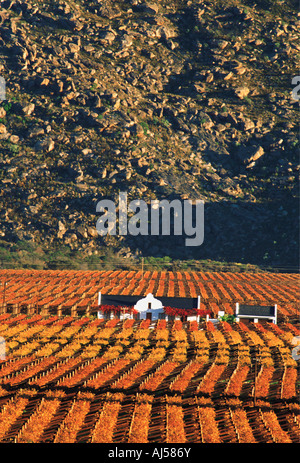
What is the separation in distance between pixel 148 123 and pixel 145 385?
193 feet

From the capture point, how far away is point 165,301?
39.7 m

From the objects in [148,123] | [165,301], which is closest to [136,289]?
[165,301]

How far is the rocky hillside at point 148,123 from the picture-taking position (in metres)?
65.4

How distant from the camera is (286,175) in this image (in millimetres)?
72375

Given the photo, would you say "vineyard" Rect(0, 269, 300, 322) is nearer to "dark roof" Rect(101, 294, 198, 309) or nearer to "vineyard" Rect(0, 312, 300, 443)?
"dark roof" Rect(101, 294, 198, 309)

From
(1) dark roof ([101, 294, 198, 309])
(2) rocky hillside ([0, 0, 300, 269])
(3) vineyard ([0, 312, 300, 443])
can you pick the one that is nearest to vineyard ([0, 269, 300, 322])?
(1) dark roof ([101, 294, 198, 309])

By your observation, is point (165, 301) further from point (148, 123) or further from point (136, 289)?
point (148, 123)

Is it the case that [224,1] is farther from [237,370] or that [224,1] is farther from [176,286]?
[237,370]

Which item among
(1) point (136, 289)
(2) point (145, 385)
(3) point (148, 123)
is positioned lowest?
(2) point (145, 385)

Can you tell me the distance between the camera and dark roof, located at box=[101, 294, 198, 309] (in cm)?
3922

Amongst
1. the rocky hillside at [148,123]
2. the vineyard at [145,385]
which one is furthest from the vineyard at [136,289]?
the rocky hillside at [148,123]

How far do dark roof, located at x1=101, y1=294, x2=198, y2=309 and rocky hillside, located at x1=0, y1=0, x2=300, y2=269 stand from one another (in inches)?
887

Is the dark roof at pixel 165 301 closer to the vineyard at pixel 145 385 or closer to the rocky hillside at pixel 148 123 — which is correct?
the vineyard at pixel 145 385

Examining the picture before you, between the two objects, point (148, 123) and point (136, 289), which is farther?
point (148, 123)
